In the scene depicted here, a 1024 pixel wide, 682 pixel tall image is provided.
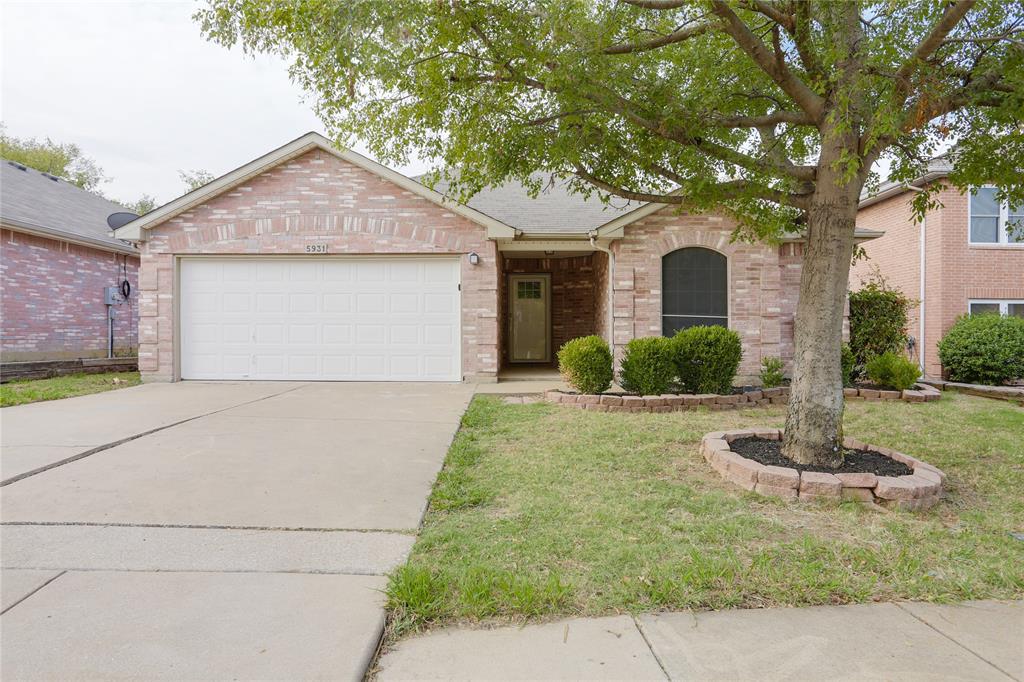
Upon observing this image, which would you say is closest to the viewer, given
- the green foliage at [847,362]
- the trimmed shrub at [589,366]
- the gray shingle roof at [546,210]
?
the trimmed shrub at [589,366]

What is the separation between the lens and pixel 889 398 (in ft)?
29.1

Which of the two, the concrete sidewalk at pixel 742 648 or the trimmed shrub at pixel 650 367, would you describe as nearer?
the concrete sidewalk at pixel 742 648

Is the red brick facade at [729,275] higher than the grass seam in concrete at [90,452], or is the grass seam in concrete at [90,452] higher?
the red brick facade at [729,275]

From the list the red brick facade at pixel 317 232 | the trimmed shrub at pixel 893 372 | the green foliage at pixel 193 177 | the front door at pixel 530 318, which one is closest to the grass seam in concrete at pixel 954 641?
the trimmed shrub at pixel 893 372

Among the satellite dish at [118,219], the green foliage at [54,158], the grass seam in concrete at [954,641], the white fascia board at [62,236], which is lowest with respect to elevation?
→ the grass seam in concrete at [954,641]

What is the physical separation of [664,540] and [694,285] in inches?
328

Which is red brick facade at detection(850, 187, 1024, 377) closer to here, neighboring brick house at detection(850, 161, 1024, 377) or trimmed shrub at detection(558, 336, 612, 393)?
neighboring brick house at detection(850, 161, 1024, 377)

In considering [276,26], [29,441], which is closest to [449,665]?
[276,26]

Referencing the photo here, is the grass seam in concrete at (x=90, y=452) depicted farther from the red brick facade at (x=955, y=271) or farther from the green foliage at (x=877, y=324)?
the red brick facade at (x=955, y=271)

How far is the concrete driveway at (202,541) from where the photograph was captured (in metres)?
2.16

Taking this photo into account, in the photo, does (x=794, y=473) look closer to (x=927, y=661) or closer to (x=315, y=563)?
(x=927, y=661)

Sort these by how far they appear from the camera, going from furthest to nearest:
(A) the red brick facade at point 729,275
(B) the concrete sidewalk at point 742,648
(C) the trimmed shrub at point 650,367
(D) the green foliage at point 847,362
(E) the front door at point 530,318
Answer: (E) the front door at point 530,318 → (A) the red brick facade at point 729,275 → (D) the green foliage at point 847,362 → (C) the trimmed shrub at point 650,367 → (B) the concrete sidewalk at point 742,648

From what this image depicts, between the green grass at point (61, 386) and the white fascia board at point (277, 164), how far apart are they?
2.86 m

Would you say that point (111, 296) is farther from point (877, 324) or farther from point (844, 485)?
point (877, 324)
